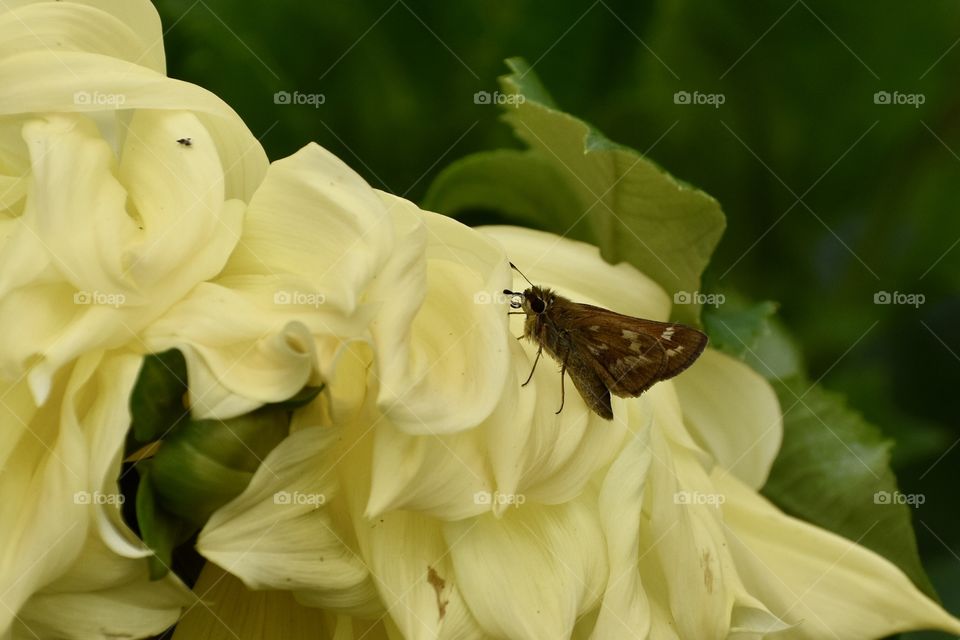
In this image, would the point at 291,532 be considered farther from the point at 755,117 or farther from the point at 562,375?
the point at 755,117

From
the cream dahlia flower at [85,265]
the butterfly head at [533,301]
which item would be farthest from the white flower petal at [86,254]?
the butterfly head at [533,301]

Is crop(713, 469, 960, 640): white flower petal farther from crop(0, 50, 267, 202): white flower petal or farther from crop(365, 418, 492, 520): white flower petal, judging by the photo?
crop(0, 50, 267, 202): white flower petal

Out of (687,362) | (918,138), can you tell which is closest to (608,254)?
(687,362)

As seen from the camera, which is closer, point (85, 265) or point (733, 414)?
point (85, 265)

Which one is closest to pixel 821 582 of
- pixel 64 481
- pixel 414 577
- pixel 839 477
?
pixel 839 477

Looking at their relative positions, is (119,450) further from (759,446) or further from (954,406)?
(954,406)
